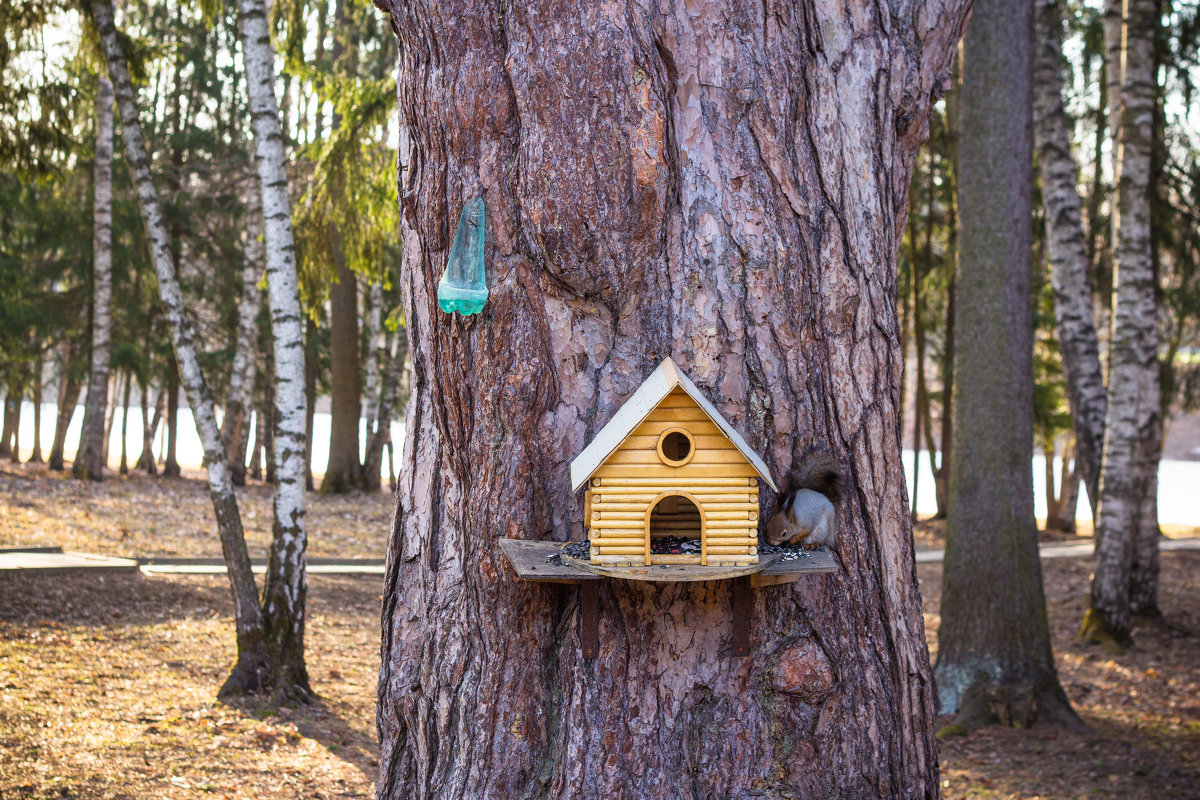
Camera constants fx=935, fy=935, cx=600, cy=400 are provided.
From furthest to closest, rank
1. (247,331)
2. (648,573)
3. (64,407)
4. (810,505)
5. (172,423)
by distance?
1. (64,407)
2. (172,423)
3. (247,331)
4. (810,505)
5. (648,573)

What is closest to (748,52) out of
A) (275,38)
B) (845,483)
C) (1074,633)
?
(845,483)

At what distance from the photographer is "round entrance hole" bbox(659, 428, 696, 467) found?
2.35 meters

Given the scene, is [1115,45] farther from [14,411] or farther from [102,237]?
[14,411]

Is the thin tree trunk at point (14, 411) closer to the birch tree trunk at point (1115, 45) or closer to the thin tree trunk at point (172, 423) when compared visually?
the thin tree trunk at point (172, 423)

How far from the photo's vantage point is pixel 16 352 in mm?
19125

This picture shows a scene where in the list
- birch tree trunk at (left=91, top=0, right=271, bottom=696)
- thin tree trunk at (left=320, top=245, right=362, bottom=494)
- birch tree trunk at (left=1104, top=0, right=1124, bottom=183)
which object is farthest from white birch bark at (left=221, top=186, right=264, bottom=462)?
birch tree trunk at (left=1104, top=0, right=1124, bottom=183)

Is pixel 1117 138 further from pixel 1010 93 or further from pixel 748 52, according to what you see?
pixel 748 52

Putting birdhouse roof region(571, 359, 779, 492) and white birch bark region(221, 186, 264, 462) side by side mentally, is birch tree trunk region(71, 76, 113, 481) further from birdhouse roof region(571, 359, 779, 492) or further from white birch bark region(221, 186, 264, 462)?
birdhouse roof region(571, 359, 779, 492)

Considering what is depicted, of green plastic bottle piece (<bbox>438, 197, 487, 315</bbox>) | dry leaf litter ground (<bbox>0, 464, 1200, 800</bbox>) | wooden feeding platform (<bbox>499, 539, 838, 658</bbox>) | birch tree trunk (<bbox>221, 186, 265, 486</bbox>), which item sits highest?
birch tree trunk (<bbox>221, 186, 265, 486</bbox>)

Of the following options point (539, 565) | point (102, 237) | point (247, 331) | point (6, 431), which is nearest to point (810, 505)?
point (539, 565)

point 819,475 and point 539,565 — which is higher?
point 819,475

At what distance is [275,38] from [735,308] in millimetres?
7237

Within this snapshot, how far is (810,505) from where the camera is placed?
253 centimetres

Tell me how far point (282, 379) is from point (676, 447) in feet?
16.7
